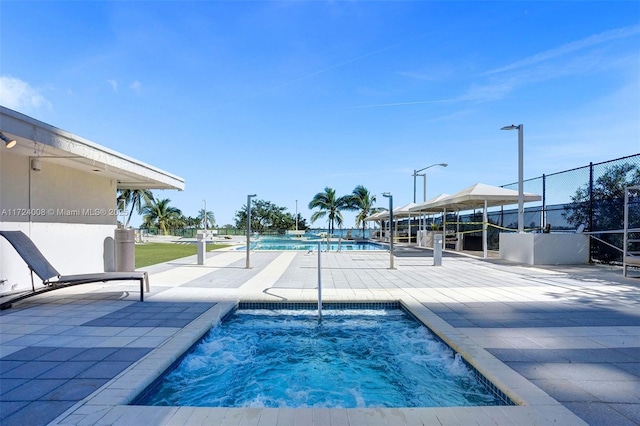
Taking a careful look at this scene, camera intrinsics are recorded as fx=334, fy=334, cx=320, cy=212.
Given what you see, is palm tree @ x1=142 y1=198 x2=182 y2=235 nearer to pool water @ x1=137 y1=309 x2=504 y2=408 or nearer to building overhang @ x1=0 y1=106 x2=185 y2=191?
building overhang @ x1=0 y1=106 x2=185 y2=191

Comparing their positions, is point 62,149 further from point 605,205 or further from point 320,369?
point 605,205

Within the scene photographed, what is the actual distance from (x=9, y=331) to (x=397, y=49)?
14.4 metres

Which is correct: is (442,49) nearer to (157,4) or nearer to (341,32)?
(341,32)

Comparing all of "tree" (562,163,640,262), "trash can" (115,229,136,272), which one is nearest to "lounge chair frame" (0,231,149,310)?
"trash can" (115,229,136,272)

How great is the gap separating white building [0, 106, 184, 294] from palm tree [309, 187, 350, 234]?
30497 mm

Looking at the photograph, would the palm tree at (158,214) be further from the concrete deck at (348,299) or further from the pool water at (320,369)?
the pool water at (320,369)

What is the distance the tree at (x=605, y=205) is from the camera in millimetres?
10188

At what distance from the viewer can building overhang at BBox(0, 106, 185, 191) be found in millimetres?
4984

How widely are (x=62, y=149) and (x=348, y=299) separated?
569 centimetres

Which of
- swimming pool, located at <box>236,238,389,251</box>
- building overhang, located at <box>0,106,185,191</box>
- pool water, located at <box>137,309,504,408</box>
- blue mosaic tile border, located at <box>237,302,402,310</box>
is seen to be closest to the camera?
pool water, located at <box>137,309,504,408</box>

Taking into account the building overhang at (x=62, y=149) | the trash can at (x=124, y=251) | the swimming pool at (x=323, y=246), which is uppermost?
the building overhang at (x=62, y=149)

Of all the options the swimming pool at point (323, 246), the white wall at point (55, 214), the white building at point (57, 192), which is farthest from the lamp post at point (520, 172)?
the white wall at point (55, 214)

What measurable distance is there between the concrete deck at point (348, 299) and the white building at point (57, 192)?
4.28ft

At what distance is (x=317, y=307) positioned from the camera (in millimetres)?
6062
